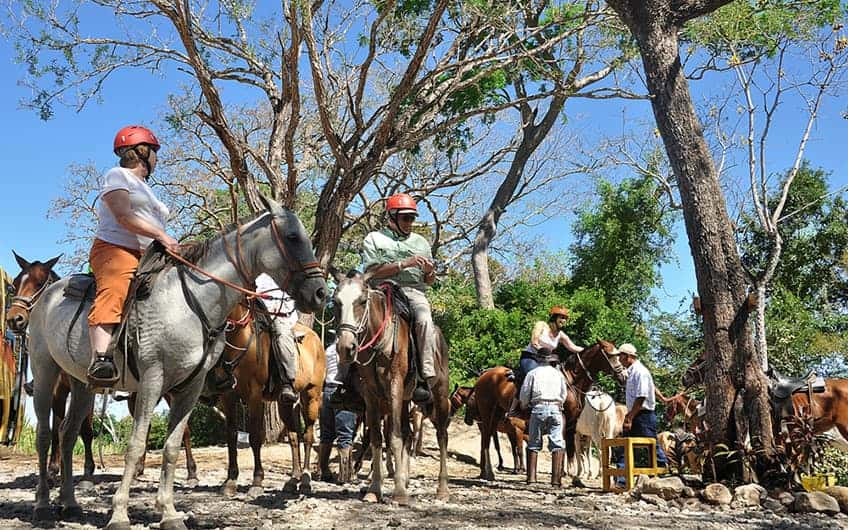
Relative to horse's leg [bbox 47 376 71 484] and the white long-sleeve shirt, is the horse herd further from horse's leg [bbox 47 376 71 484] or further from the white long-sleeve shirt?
the white long-sleeve shirt

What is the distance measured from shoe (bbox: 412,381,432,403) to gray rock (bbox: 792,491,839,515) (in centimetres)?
413

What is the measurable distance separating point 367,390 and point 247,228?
2773mm

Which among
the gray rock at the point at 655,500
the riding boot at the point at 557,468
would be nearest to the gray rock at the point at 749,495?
the gray rock at the point at 655,500

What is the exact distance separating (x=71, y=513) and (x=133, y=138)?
3235 mm

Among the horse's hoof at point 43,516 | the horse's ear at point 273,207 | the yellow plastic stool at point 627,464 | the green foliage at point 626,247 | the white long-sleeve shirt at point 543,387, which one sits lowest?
the horse's hoof at point 43,516

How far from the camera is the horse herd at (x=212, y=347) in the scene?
6309 mm

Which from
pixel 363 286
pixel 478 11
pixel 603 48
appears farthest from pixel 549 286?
pixel 363 286

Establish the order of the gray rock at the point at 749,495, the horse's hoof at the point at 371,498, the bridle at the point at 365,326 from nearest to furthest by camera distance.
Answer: the bridle at the point at 365,326
the horse's hoof at the point at 371,498
the gray rock at the point at 749,495

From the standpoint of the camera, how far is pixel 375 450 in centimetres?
860

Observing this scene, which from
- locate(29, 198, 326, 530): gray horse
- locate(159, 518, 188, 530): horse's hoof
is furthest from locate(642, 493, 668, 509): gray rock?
locate(159, 518, 188, 530): horse's hoof

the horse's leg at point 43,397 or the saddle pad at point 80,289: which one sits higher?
the saddle pad at point 80,289

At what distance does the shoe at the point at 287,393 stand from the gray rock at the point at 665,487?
4334 mm

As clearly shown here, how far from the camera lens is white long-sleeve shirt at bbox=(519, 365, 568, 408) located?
11.8 metres

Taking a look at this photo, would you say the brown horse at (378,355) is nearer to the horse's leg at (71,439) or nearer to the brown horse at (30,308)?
the brown horse at (30,308)
